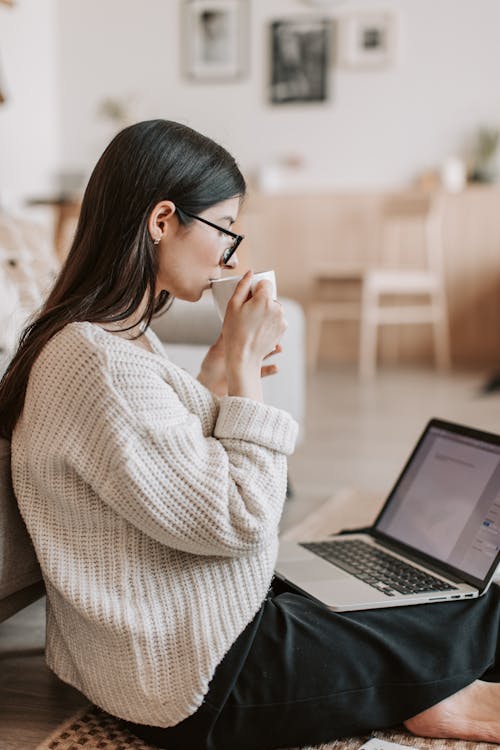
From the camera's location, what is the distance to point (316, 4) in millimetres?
5359

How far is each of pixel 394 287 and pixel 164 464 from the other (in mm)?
4105

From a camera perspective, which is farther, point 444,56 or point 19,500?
point 444,56

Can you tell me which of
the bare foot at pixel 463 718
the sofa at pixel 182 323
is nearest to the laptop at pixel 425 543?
the bare foot at pixel 463 718

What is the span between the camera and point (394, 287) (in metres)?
4.95

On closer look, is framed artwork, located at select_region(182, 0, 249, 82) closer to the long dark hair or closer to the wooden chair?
the wooden chair

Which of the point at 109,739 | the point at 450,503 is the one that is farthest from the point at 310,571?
the point at 109,739

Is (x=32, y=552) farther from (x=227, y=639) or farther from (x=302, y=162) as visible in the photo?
(x=302, y=162)

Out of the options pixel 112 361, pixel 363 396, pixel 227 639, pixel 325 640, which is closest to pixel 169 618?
pixel 227 639

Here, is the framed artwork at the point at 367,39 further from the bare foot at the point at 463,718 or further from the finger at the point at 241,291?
the bare foot at the point at 463,718

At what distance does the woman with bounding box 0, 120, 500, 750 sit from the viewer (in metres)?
1.00

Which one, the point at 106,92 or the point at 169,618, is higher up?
the point at 106,92

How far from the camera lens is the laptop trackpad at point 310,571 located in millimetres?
1316

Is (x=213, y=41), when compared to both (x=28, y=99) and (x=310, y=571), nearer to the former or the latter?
(x=28, y=99)

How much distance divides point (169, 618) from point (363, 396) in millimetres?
3193
